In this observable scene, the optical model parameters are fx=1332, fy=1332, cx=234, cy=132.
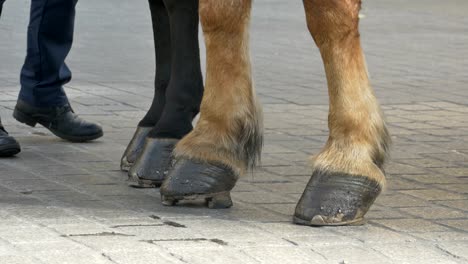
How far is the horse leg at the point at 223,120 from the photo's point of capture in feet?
12.9

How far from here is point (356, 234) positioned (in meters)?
3.57

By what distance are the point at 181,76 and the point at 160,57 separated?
0.40m

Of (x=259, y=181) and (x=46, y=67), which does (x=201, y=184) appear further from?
(x=46, y=67)

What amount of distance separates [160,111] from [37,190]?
27.7 inches

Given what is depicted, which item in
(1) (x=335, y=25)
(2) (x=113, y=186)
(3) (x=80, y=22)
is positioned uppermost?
(1) (x=335, y=25)

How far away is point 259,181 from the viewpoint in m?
4.46

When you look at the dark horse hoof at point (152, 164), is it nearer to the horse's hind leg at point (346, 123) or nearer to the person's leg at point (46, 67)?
the horse's hind leg at point (346, 123)

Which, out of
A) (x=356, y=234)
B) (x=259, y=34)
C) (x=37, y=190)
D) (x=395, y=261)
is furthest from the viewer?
(x=259, y=34)

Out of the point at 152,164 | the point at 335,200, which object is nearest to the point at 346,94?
the point at 335,200

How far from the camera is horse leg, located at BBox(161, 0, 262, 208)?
3.92 m

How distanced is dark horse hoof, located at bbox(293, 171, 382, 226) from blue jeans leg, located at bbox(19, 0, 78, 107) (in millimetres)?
2079

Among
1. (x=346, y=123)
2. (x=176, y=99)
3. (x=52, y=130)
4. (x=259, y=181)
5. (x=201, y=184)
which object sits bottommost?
(x=52, y=130)

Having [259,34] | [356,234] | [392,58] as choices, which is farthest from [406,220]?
[259,34]

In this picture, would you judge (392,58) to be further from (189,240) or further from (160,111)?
(189,240)
